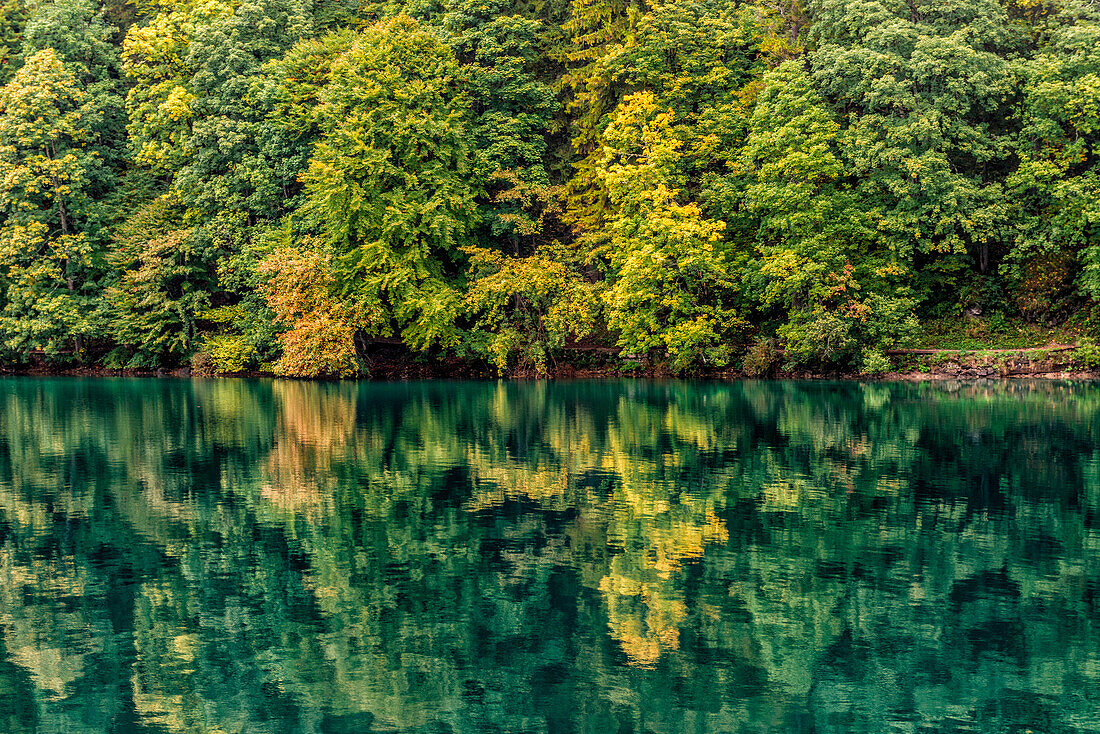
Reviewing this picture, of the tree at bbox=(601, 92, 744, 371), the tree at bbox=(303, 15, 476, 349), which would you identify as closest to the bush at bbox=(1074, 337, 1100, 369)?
the tree at bbox=(601, 92, 744, 371)

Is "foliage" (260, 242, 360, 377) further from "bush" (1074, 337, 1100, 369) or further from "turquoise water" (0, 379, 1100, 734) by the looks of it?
"bush" (1074, 337, 1100, 369)

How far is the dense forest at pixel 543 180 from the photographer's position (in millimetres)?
43500

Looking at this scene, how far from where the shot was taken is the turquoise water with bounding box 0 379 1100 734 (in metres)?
8.07

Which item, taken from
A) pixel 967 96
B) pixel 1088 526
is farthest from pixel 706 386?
pixel 1088 526

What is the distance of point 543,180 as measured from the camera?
5141 cm

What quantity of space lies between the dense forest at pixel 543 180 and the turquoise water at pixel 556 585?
2255 cm

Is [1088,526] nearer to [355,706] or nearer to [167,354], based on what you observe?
[355,706]

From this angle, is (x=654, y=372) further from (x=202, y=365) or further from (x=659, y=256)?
(x=202, y=365)

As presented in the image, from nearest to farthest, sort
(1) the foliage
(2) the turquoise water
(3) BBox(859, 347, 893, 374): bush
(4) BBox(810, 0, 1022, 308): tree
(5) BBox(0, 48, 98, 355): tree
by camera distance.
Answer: (2) the turquoise water
(4) BBox(810, 0, 1022, 308): tree
(3) BBox(859, 347, 893, 374): bush
(1) the foliage
(5) BBox(0, 48, 98, 355): tree

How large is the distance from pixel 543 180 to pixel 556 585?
42045mm

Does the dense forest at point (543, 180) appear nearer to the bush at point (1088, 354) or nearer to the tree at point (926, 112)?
the tree at point (926, 112)

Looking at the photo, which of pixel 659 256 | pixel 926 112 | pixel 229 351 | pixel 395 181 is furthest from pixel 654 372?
pixel 229 351

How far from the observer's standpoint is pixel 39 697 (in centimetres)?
816

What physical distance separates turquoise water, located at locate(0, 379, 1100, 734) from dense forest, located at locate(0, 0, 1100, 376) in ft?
74.0
